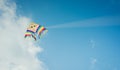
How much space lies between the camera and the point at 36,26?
27.6 metres

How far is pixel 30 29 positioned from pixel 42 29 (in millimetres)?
2239

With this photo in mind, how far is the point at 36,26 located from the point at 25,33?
2532 millimetres

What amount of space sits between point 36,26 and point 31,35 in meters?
1.95

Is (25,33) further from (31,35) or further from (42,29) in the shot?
(42,29)

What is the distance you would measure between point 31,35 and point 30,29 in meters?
1.20

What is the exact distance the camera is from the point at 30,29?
27.4m

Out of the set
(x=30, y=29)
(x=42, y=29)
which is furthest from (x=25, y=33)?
(x=42, y=29)

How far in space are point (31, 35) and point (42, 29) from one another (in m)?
2.32

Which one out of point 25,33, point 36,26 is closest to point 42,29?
point 36,26

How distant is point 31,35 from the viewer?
27.1 metres

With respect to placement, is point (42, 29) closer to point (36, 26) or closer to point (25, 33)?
point (36, 26)

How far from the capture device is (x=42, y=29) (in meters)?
27.5
